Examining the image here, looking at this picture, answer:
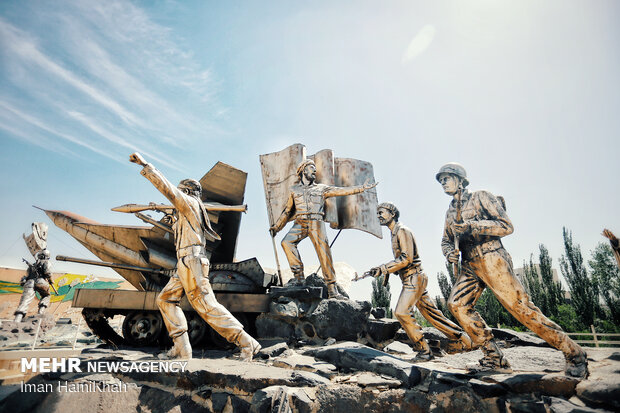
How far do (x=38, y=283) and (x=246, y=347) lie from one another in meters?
10.8

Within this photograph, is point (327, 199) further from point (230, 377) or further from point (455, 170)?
point (230, 377)

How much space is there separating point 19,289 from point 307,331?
12.6 metres

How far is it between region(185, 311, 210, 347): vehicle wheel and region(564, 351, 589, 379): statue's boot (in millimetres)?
5055

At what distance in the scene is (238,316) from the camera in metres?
5.42

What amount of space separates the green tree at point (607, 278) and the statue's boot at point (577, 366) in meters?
13.6

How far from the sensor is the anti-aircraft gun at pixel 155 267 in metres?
5.36

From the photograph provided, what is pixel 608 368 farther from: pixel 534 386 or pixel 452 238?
pixel 452 238

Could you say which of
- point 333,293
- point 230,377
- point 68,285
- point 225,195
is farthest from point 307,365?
point 68,285

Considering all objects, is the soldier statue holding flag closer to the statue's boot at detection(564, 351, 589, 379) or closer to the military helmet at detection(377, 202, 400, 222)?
the military helmet at detection(377, 202, 400, 222)

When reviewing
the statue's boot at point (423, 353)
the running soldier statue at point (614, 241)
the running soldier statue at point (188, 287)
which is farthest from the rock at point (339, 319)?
the running soldier statue at point (614, 241)

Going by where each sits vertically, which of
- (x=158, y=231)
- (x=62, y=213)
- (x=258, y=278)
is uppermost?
(x=62, y=213)

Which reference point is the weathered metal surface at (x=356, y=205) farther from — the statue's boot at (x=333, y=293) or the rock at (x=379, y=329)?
the rock at (x=379, y=329)

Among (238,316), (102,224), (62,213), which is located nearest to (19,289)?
(62,213)

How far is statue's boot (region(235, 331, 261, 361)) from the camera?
3.46m
